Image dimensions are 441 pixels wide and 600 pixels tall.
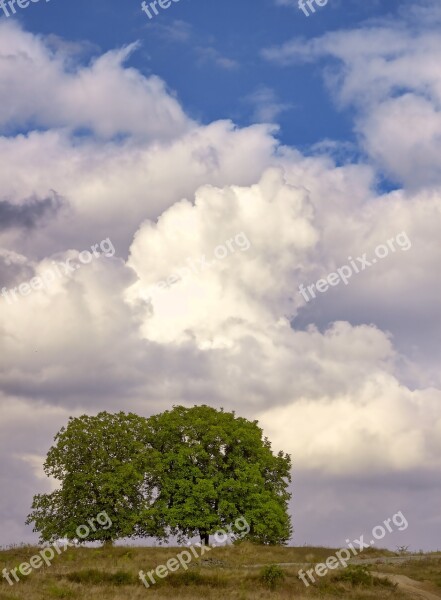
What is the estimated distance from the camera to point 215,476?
244 ft

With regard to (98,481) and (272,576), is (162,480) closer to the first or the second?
(98,481)

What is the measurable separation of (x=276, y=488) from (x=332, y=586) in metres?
28.4

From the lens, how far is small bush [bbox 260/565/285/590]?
48287 mm

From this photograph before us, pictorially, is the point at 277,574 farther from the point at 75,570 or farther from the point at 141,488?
the point at 141,488

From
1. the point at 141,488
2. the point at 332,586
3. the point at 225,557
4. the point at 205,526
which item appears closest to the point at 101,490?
the point at 141,488

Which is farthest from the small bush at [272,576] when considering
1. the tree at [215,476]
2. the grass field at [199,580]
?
the tree at [215,476]

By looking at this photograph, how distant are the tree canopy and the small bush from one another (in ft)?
73.2

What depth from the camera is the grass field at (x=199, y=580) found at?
45375 millimetres

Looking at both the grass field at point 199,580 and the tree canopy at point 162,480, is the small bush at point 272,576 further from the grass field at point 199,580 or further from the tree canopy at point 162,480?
the tree canopy at point 162,480

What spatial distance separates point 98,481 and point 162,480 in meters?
6.59

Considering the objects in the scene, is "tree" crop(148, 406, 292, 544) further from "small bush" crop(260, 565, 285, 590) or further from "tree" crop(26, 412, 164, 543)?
"small bush" crop(260, 565, 285, 590)

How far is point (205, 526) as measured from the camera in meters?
71.9

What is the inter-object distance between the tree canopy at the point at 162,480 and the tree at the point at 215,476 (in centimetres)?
10

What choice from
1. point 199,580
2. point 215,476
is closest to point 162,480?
point 215,476
